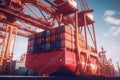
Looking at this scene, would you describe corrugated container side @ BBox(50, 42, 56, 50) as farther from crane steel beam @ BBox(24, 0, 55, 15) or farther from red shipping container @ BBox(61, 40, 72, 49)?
crane steel beam @ BBox(24, 0, 55, 15)

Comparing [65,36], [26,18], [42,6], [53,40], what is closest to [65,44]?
[65,36]

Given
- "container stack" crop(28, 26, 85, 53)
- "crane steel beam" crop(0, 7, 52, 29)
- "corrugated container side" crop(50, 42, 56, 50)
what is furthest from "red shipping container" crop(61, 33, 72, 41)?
"crane steel beam" crop(0, 7, 52, 29)

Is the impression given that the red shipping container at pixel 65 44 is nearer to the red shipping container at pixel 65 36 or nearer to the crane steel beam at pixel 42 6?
the red shipping container at pixel 65 36

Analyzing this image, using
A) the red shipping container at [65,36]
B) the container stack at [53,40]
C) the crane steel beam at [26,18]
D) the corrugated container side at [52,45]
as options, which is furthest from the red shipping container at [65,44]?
the crane steel beam at [26,18]

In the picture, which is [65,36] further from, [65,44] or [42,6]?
[42,6]

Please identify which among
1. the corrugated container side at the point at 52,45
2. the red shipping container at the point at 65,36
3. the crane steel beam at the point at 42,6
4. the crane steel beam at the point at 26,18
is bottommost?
the corrugated container side at the point at 52,45

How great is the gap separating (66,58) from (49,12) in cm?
963

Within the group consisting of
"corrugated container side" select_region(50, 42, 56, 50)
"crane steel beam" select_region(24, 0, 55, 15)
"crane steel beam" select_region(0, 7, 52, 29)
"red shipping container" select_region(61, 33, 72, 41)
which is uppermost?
"crane steel beam" select_region(24, 0, 55, 15)

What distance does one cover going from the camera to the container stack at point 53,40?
17.9m

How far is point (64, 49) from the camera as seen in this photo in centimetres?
1678

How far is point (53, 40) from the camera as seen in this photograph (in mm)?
18875

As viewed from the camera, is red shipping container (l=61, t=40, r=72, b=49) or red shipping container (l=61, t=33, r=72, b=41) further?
red shipping container (l=61, t=33, r=72, b=41)

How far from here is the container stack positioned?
17.9m

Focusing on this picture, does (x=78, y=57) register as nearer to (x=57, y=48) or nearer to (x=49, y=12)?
(x=57, y=48)
